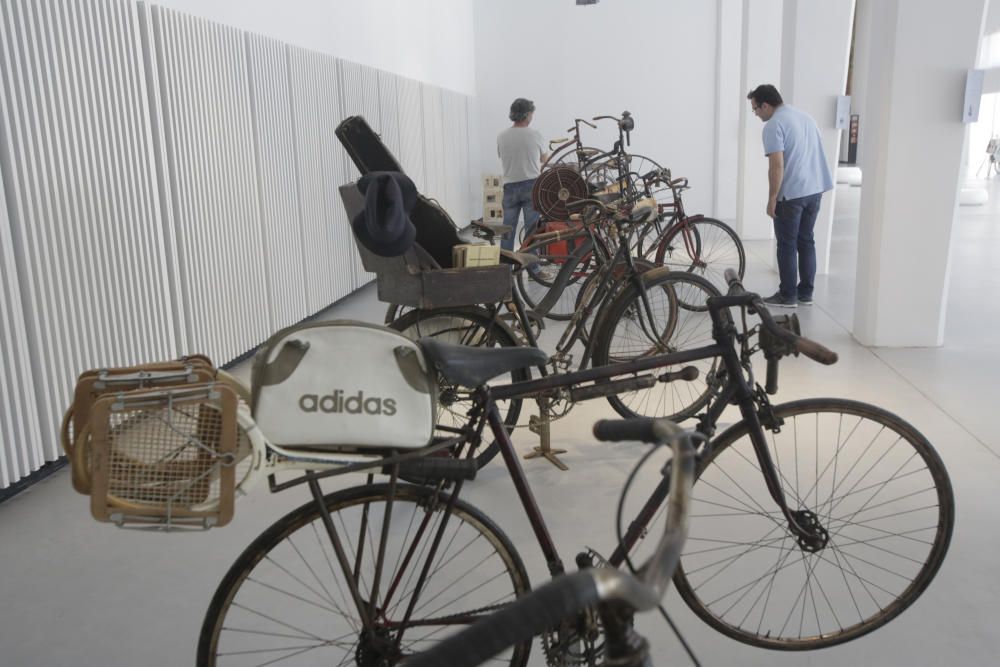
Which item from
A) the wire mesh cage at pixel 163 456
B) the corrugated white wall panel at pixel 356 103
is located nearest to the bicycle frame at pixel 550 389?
the wire mesh cage at pixel 163 456

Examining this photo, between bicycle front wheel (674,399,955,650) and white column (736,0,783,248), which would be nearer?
bicycle front wheel (674,399,955,650)

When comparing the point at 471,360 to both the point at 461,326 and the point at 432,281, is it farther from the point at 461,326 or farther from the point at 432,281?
the point at 461,326

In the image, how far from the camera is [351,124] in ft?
12.5

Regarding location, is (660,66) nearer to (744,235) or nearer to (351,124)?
(744,235)

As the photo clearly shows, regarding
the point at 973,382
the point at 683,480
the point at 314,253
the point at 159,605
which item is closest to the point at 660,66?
the point at 314,253

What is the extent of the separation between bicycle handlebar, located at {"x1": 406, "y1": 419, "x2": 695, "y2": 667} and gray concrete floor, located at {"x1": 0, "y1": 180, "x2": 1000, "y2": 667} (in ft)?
4.78

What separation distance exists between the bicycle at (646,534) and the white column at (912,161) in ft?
6.14

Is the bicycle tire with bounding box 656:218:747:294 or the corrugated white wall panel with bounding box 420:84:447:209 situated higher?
the corrugated white wall panel with bounding box 420:84:447:209

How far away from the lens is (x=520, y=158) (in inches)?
337

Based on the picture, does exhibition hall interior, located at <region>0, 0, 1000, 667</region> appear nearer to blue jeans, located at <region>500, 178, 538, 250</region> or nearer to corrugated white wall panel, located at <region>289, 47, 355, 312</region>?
corrugated white wall panel, located at <region>289, 47, 355, 312</region>

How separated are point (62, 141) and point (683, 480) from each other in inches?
131

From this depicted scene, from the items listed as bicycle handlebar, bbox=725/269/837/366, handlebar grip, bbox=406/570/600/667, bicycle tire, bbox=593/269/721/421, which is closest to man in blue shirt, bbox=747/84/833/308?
bicycle tire, bbox=593/269/721/421

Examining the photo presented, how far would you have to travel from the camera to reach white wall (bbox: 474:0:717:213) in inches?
530

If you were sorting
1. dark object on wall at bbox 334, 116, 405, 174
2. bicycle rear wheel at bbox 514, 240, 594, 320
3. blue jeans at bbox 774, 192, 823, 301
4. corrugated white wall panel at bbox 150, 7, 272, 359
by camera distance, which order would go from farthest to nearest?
blue jeans at bbox 774, 192, 823, 301 → corrugated white wall panel at bbox 150, 7, 272, 359 → bicycle rear wheel at bbox 514, 240, 594, 320 → dark object on wall at bbox 334, 116, 405, 174
